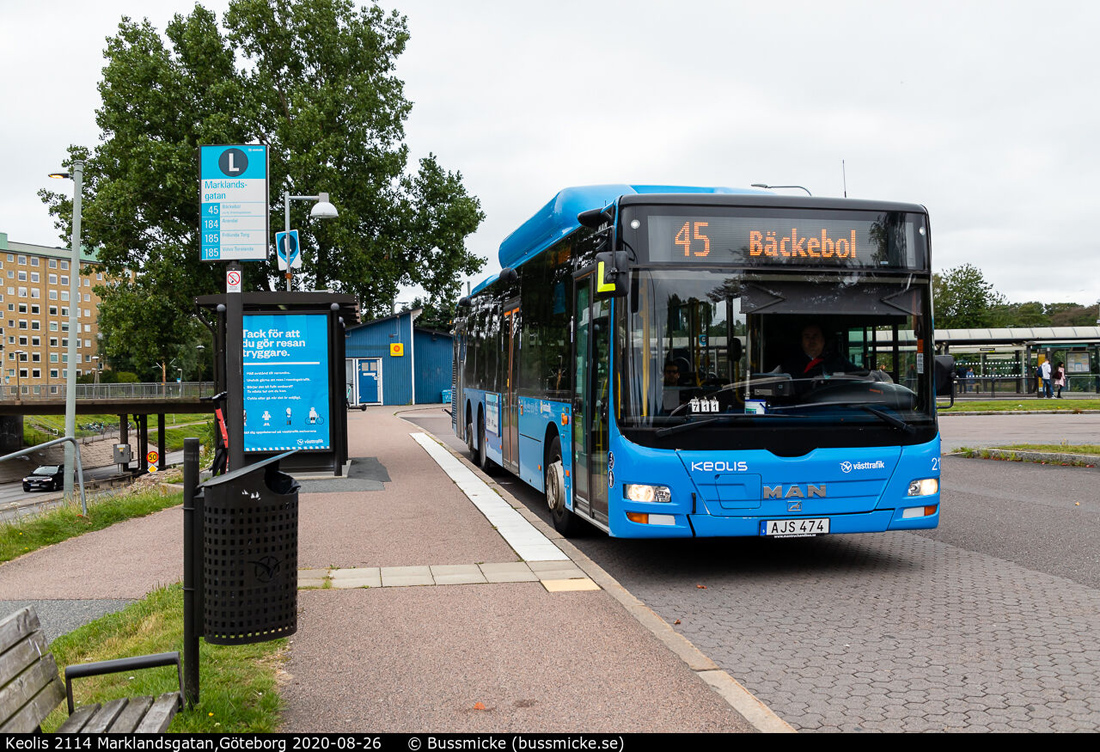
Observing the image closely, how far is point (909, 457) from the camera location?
24.3 feet

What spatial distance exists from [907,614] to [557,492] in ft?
13.6

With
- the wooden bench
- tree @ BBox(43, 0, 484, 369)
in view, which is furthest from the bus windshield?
tree @ BBox(43, 0, 484, 369)

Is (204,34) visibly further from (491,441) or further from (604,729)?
(604,729)

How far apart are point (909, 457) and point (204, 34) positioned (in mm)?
32656

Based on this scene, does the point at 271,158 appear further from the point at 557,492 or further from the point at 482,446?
the point at 557,492

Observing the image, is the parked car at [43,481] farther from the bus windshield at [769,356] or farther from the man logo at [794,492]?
the man logo at [794,492]

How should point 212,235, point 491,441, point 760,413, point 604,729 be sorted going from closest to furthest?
point 604,729 < point 760,413 < point 212,235 < point 491,441

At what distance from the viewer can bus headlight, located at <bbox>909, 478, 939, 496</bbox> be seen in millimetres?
7461

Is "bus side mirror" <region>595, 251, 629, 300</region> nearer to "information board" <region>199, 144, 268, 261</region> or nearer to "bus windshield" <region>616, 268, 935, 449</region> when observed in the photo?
"bus windshield" <region>616, 268, 935, 449</region>

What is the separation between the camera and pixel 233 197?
369 inches

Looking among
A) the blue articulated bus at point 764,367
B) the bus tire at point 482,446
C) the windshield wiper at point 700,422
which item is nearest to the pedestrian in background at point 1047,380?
the bus tire at point 482,446

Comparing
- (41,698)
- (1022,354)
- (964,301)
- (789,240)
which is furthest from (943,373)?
(964,301)

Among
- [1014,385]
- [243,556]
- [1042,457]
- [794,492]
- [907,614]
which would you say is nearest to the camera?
[243,556]

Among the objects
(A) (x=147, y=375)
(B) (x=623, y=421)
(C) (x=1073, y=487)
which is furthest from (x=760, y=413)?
(A) (x=147, y=375)
